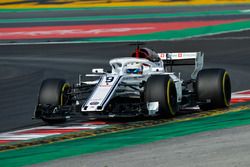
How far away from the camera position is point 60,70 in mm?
24891

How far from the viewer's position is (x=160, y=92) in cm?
1493

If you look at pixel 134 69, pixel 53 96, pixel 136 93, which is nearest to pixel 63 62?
pixel 134 69

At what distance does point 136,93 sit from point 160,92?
91 centimetres

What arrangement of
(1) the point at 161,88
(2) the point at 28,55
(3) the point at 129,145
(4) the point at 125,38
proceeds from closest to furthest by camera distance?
(3) the point at 129,145 → (1) the point at 161,88 → (2) the point at 28,55 → (4) the point at 125,38

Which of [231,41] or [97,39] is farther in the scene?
[97,39]

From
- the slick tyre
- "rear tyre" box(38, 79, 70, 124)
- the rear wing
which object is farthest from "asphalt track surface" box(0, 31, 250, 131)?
the rear wing

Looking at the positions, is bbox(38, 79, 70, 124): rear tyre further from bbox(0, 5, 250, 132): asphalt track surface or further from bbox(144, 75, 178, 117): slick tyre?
bbox(144, 75, 178, 117): slick tyre

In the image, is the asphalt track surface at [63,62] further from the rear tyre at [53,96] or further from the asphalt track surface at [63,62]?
the rear tyre at [53,96]

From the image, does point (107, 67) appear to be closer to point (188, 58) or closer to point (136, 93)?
point (188, 58)

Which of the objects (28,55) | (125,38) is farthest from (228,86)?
(125,38)

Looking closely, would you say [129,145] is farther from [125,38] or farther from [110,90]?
[125,38]

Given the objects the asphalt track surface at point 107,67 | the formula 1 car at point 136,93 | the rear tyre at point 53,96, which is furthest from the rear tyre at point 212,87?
the asphalt track surface at point 107,67

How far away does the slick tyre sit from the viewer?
49.0 ft

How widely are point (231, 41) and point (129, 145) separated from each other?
19421 millimetres
